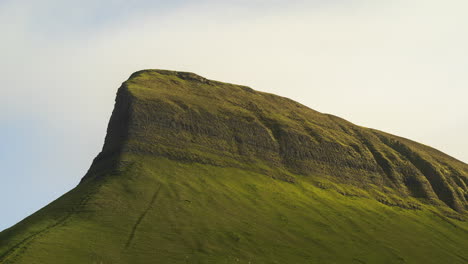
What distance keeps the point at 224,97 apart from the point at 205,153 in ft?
137

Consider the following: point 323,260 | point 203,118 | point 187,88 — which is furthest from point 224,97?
point 323,260

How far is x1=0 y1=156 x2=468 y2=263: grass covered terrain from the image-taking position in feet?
250

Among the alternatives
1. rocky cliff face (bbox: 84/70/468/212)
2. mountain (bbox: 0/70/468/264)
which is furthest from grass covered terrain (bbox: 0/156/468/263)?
rocky cliff face (bbox: 84/70/468/212)

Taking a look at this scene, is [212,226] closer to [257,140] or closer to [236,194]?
[236,194]

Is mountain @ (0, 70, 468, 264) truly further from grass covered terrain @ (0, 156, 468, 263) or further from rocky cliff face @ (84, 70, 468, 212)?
rocky cliff face @ (84, 70, 468, 212)

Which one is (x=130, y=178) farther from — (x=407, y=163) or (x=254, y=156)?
(x=407, y=163)

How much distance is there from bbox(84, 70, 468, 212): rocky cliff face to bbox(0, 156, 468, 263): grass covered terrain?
7.16 m

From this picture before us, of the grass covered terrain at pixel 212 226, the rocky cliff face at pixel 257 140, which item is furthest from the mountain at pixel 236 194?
the rocky cliff face at pixel 257 140

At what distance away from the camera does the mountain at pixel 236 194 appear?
80938 mm

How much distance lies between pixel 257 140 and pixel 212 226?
49891 millimetres

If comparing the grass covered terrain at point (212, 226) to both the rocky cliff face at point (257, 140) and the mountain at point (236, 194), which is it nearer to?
the mountain at point (236, 194)

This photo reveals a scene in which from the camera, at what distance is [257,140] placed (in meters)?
137

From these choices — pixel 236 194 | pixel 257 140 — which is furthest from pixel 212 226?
pixel 257 140

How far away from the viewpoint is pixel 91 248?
73625mm
